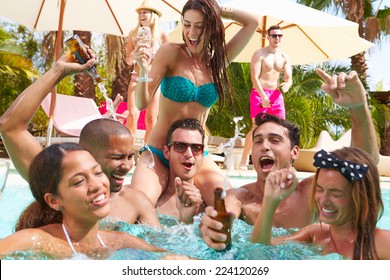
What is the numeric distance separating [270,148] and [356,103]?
0.87m

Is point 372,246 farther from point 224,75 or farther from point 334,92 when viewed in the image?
point 224,75

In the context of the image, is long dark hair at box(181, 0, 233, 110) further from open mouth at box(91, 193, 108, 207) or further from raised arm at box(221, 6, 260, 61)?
open mouth at box(91, 193, 108, 207)

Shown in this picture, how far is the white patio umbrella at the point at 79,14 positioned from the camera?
36.9 feet

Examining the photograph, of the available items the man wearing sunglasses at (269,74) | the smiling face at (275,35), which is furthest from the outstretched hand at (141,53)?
the smiling face at (275,35)

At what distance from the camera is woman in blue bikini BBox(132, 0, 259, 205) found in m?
5.00

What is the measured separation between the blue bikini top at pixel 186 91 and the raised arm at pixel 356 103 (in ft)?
4.63

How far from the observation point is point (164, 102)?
518cm

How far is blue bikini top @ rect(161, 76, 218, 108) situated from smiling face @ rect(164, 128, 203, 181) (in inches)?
15.7

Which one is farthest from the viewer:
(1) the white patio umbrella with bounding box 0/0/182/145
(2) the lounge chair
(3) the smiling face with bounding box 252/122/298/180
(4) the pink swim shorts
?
(2) the lounge chair

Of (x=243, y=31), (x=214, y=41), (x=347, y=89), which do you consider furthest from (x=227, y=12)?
(x=347, y=89)

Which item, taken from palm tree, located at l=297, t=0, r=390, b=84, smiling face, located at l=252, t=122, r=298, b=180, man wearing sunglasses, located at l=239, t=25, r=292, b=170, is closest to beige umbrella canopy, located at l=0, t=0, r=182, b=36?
man wearing sunglasses, located at l=239, t=25, r=292, b=170

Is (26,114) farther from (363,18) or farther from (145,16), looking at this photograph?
(363,18)

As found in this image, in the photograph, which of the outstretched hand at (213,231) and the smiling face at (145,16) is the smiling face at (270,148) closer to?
the outstretched hand at (213,231)

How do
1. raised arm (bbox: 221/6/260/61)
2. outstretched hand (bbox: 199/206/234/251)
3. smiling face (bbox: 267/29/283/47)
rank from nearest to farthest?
outstretched hand (bbox: 199/206/234/251) → raised arm (bbox: 221/6/260/61) → smiling face (bbox: 267/29/283/47)
